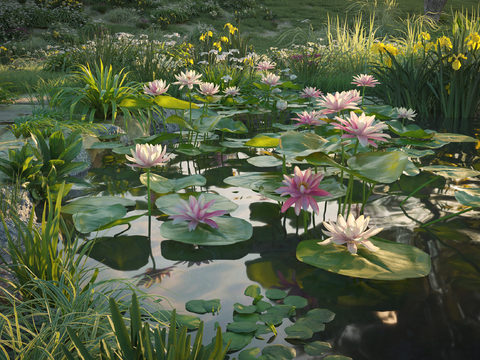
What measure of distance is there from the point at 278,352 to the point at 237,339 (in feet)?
0.41

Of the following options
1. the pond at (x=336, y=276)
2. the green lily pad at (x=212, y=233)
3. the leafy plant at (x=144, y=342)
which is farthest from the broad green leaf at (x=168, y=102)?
the leafy plant at (x=144, y=342)

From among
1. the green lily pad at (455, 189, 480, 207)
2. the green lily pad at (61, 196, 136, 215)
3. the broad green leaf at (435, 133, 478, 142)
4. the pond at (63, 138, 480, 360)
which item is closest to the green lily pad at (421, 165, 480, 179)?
the pond at (63, 138, 480, 360)

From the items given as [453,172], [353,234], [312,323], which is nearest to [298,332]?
[312,323]

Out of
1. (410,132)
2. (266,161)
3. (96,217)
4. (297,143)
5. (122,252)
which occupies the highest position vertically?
(297,143)

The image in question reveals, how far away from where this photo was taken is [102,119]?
3527mm

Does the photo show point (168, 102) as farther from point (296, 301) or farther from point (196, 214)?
point (296, 301)

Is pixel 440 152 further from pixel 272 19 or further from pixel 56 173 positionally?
Answer: pixel 272 19

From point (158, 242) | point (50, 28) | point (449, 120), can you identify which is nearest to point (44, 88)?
point (158, 242)

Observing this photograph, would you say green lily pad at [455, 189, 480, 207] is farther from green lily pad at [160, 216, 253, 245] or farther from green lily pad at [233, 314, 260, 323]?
green lily pad at [233, 314, 260, 323]

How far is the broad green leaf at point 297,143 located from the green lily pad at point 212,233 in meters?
0.40

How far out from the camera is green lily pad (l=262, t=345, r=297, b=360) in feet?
3.22

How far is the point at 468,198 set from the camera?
64.4 inches

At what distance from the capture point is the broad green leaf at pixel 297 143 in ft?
5.20

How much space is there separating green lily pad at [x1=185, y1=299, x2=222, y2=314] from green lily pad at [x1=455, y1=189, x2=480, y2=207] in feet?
3.96
